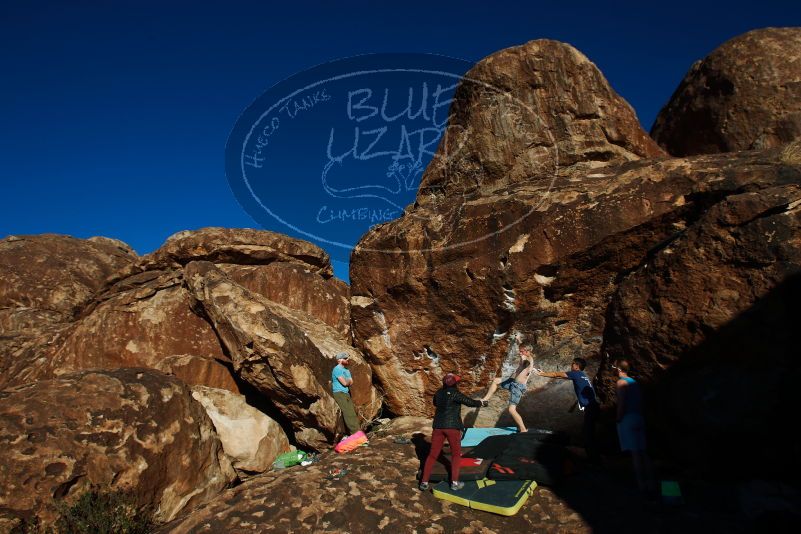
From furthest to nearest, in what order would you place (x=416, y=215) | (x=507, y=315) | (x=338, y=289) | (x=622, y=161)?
(x=338, y=289), (x=416, y=215), (x=622, y=161), (x=507, y=315)

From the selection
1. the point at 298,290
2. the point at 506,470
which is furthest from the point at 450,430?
the point at 298,290

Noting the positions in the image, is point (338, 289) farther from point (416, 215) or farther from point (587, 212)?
point (587, 212)

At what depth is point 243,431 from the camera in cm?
801

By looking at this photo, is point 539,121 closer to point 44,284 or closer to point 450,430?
point 450,430

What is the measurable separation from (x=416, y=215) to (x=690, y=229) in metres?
5.28

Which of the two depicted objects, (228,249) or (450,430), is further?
(228,249)

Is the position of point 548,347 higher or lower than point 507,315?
lower

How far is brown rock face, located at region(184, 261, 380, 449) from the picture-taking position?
8.23 m

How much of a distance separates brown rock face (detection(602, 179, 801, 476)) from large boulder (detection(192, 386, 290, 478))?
19.2ft

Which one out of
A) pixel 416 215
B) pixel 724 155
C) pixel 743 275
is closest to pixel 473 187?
pixel 416 215

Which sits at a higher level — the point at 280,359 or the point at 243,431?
the point at 280,359

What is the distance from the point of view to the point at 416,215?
10.1m

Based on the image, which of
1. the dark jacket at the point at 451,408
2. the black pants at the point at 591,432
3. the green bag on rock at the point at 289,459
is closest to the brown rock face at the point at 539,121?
the black pants at the point at 591,432

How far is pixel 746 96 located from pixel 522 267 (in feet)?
23.6
